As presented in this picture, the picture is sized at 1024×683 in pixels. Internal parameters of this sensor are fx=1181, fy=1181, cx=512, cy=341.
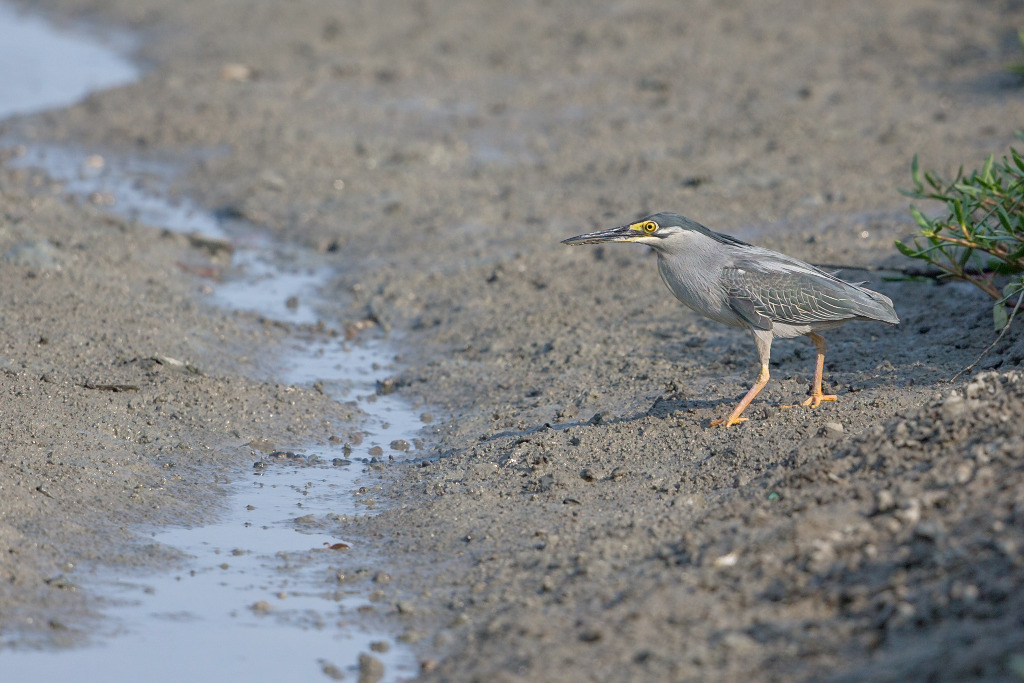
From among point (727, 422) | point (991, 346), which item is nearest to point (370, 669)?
point (727, 422)

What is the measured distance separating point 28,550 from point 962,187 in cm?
494

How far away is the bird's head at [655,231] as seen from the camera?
20.6 feet

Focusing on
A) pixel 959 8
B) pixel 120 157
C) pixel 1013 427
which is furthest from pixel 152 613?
pixel 959 8

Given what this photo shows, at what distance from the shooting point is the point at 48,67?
16.2 m

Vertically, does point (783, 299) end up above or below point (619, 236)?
below

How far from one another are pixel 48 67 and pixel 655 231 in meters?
12.6

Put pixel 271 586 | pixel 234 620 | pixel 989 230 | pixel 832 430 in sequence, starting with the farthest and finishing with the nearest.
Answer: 1. pixel 989 230
2. pixel 832 430
3. pixel 271 586
4. pixel 234 620

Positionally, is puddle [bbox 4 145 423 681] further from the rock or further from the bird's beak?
the rock

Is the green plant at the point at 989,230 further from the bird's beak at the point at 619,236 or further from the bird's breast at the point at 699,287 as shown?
the bird's beak at the point at 619,236

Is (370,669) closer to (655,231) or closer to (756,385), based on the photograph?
(756,385)

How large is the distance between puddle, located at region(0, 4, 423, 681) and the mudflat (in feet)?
0.63

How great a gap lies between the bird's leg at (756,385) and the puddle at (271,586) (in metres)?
1.83

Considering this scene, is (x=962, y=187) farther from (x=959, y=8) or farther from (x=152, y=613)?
(x=959, y=8)

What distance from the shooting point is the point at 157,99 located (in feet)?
44.0
